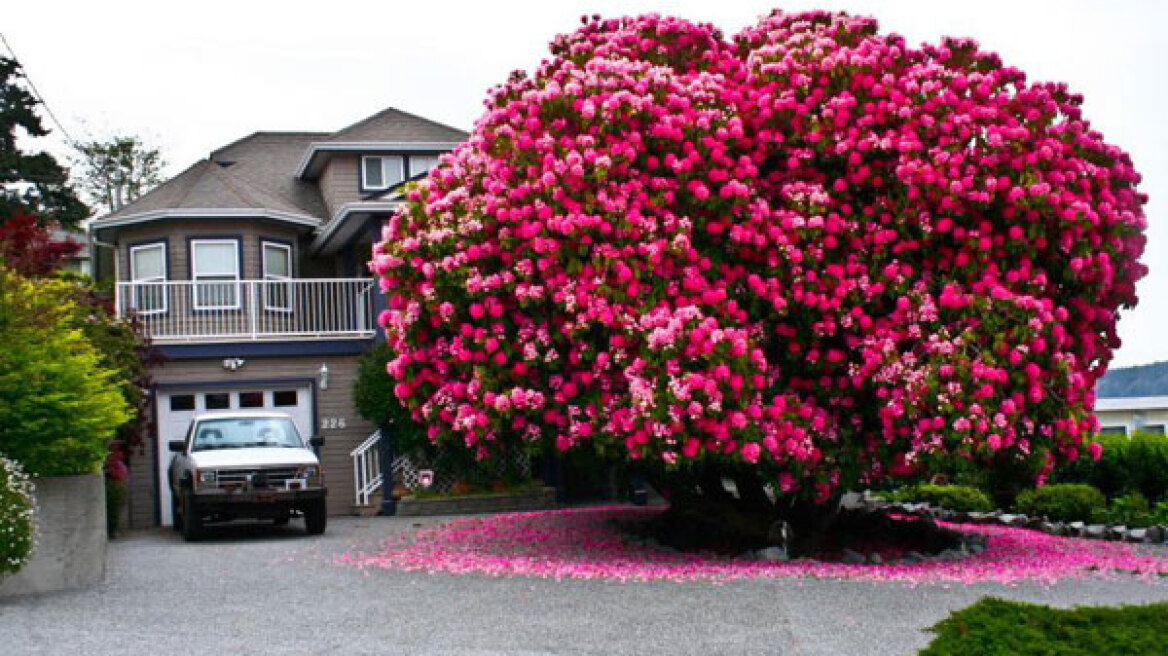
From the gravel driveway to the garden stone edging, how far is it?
162 inches

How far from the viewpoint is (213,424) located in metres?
17.4

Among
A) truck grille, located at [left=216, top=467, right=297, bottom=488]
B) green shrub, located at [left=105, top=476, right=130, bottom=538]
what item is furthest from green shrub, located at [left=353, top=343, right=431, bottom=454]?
truck grille, located at [left=216, top=467, right=297, bottom=488]

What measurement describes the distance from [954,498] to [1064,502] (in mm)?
1798

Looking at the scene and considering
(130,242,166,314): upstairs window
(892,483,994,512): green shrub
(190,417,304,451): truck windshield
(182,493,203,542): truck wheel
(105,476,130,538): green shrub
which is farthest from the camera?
(130,242,166,314): upstairs window

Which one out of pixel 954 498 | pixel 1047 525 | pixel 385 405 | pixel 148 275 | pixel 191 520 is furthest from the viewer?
pixel 148 275

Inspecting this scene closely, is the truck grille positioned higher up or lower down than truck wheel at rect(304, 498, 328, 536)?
higher up

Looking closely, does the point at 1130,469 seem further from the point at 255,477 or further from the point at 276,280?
the point at 276,280

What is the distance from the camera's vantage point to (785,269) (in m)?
11.7

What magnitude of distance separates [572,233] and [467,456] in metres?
10.8

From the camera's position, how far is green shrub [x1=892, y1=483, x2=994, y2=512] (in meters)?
17.2

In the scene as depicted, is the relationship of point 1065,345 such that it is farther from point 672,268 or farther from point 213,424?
point 213,424

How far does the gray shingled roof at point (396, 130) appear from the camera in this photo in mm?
26062

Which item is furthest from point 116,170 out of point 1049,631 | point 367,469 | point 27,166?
point 1049,631

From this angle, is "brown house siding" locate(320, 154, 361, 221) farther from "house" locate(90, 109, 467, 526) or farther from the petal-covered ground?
the petal-covered ground
